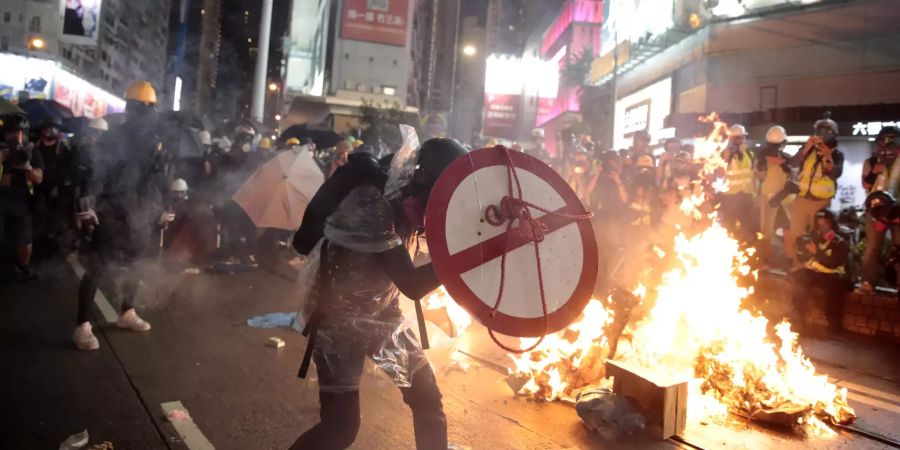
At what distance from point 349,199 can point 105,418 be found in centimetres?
285

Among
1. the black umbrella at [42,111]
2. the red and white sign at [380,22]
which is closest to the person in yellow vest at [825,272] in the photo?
the black umbrella at [42,111]

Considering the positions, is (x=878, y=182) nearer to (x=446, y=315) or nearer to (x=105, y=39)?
(x=446, y=315)

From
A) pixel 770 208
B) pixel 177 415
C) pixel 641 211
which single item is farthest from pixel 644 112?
pixel 177 415

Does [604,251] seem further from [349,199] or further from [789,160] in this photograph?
[349,199]

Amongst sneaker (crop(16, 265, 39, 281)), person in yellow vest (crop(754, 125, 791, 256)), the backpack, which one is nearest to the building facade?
sneaker (crop(16, 265, 39, 281))

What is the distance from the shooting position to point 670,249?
7.22m

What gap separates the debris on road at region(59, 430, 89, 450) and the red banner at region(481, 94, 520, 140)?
3779cm

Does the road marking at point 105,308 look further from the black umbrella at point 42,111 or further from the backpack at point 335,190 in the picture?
the black umbrella at point 42,111

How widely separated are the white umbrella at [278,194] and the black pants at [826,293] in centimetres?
650

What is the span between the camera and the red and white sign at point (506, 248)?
2.03 meters

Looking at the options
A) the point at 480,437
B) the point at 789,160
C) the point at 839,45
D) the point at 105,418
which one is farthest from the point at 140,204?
the point at 839,45

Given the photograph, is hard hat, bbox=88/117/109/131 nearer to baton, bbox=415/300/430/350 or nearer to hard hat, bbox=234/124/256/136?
hard hat, bbox=234/124/256/136

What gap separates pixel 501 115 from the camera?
40.8 meters

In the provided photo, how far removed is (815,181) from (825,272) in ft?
4.74
